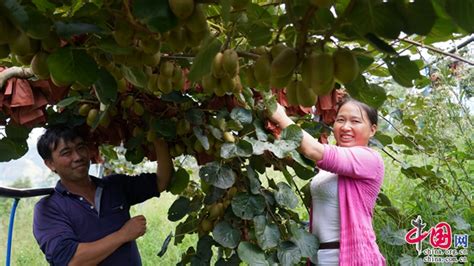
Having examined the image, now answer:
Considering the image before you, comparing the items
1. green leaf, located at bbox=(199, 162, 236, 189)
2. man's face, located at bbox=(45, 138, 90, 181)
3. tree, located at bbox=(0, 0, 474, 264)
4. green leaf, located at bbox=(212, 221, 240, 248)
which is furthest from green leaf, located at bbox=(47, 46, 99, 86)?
man's face, located at bbox=(45, 138, 90, 181)

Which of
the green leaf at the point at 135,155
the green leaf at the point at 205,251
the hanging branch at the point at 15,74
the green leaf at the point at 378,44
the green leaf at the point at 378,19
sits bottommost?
the green leaf at the point at 205,251

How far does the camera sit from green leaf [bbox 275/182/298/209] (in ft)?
4.56

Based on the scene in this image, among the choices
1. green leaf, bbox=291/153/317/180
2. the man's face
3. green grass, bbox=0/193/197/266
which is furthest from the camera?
green grass, bbox=0/193/197/266

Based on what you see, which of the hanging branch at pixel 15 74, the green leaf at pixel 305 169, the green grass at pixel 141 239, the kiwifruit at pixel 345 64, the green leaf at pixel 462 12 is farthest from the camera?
the green grass at pixel 141 239

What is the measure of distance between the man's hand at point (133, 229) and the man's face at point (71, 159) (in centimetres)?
25

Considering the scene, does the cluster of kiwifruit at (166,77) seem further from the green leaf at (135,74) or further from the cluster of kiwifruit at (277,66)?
the cluster of kiwifruit at (277,66)

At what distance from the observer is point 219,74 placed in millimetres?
742

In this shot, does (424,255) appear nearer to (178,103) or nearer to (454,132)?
(454,132)

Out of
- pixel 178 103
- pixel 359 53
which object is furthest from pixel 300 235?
pixel 359 53

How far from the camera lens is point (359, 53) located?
0.66 metres

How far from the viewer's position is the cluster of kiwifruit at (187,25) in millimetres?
516

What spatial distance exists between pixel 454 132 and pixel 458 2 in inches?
81.3

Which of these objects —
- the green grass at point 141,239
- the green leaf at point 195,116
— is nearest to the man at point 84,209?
the green leaf at point 195,116

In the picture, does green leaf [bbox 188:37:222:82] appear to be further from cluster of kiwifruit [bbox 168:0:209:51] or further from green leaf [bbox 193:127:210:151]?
green leaf [bbox 193:127:210:151]
